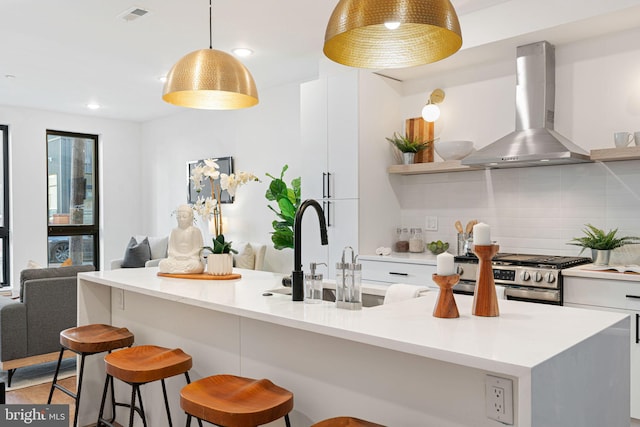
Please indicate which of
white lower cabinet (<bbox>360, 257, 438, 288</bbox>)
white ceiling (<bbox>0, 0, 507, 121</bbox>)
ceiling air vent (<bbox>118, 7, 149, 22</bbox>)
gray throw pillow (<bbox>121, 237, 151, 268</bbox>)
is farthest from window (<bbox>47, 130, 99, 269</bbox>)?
white lower cabinet (<bbox>360, 257, 438, 288</bbox>)

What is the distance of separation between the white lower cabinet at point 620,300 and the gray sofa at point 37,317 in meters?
3.51

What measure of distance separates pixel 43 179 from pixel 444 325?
702 cm

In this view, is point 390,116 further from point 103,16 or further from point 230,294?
point 230,294

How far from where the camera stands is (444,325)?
159 centimetres

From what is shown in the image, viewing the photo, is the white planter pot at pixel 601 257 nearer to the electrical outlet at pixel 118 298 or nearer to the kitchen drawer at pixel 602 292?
the kitchen drawer at pixel 602 292

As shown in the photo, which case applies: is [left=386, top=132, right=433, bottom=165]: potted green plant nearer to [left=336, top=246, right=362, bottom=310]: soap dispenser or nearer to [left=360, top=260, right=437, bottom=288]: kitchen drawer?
[left=360, top=260, right=437, bottom=288]: kitchen drawer

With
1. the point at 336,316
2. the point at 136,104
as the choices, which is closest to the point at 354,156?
the point at 336,316

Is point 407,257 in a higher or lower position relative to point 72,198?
lower

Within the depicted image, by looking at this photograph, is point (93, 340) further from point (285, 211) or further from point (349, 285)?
point (285, 211)

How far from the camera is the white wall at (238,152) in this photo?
5871 millimetres

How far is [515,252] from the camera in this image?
3.93m

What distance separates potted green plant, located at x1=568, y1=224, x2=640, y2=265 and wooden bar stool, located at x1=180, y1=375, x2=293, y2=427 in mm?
2358

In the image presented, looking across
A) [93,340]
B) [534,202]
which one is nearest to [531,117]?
[534,202]

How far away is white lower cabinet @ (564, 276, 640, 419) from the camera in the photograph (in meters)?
2.86
